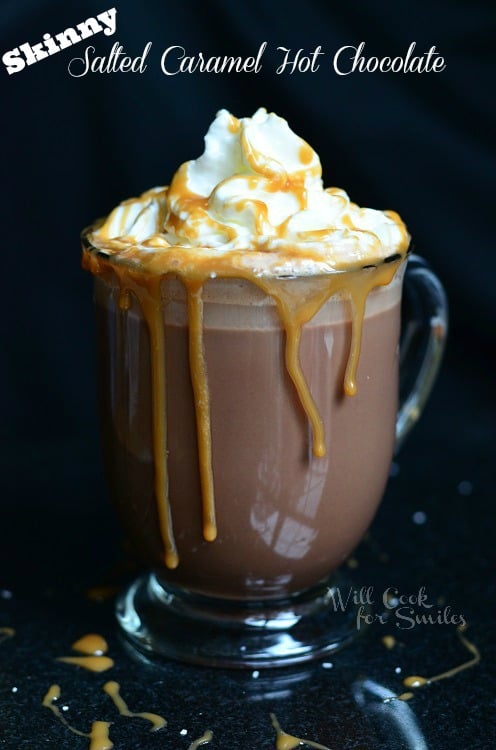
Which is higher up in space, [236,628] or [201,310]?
[201,310]

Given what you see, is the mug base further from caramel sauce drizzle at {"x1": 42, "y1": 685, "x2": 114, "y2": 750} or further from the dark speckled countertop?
caramel sauce drizzle at {"x1": 42, "y1": 685, "x2": 114, "y2": 750}

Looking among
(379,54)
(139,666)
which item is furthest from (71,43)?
(139,666)

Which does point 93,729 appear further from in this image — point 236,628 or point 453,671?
point 453,671

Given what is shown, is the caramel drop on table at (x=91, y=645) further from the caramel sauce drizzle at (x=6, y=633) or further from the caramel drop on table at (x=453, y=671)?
the caramel drop on table at (x=453, y=671)

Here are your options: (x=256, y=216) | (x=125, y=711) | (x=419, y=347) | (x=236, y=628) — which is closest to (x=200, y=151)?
(x=419, y=347)

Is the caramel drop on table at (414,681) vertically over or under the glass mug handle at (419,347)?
under

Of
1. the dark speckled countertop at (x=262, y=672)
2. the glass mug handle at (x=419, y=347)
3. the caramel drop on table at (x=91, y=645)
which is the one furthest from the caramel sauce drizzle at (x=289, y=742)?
the glass mug handle at (x=419, y=347)

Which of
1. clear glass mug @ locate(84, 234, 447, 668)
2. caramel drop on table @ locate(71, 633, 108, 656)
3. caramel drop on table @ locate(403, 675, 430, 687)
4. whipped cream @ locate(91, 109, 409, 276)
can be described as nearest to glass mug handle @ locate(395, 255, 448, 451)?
clear glass mug @ locate(84, 234, 447, 668)
